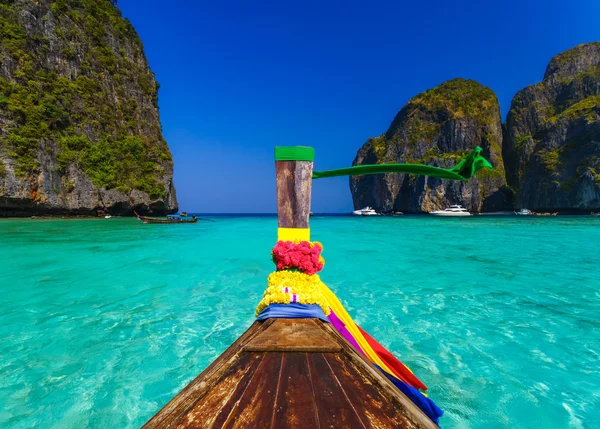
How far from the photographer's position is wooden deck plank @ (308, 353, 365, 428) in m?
1.09

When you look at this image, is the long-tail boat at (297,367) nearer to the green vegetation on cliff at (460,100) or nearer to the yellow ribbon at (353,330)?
the yellow ribbon at (353,330)

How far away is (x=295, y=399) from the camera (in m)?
1.24

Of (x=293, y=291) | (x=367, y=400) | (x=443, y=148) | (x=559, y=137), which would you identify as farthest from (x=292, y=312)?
(x=443, y=148)

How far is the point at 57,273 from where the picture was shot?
9.23 metres

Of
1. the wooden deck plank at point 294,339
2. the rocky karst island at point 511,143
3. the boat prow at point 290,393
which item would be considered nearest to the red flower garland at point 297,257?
the wooden deck plank at point 294,339

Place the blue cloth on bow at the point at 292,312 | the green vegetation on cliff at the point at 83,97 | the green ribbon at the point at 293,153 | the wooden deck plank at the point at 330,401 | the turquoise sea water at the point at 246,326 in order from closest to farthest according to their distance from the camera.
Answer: the wooden deck plank at the point at 330,401, the blue cloth on bow at the point at 292,312, the green ribbon at the point at 293,153, the turquoise sea water at the point at 246,326, the green vegetation on cliff at the point at 83,97

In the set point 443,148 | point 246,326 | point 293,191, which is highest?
point 443,148


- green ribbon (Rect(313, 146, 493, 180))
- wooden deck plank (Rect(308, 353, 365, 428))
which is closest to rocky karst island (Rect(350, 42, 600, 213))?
green ribbon (Rect(313, 146, 493, 180))

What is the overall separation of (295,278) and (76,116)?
52.2 metres

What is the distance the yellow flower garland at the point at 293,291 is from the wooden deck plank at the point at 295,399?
0.73 metres

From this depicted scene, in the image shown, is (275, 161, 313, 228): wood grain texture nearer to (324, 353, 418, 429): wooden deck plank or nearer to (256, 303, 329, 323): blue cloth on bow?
(256, 303, 329, 323): blue cloth on bow

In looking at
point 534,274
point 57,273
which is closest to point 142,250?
point 57,273

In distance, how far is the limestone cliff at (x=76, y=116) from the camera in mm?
34844

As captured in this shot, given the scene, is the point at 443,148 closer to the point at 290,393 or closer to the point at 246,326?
the point at 246,326
